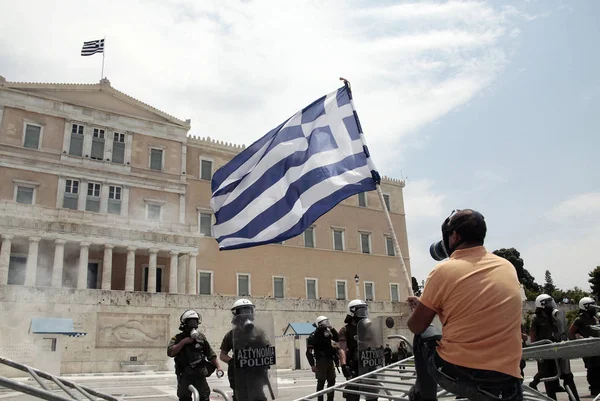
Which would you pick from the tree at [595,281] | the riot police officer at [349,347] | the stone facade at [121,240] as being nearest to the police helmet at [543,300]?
the riot police officer at [349,347]

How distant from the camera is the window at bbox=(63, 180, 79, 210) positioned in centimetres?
3136

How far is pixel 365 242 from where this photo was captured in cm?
4397

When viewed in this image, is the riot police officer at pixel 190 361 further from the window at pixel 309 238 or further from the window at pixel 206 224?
the window at pixel 309 238

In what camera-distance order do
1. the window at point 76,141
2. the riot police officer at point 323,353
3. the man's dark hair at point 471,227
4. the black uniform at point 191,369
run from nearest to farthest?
the man's dark hair at point 471,227 → the black uniform at point 191,369 → the riot police officer at point 323,353 → the window at point 76,141

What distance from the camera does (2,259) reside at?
2627 cm

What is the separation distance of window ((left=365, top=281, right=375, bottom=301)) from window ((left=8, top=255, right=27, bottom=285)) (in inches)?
1004

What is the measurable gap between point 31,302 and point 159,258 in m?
11.7

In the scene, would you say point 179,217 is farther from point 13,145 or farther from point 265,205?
point 265,205

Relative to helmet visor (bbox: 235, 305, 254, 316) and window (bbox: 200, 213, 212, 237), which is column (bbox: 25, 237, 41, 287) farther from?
helmet visor (bbox: 235, 305, 254, 316)

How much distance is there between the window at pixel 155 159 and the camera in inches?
1383

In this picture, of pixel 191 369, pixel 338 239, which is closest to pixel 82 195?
pixel 338 239

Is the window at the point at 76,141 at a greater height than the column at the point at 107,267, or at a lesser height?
greater

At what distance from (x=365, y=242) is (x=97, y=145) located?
23103 millimetres

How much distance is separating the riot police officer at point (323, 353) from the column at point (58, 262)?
73.8 ft
